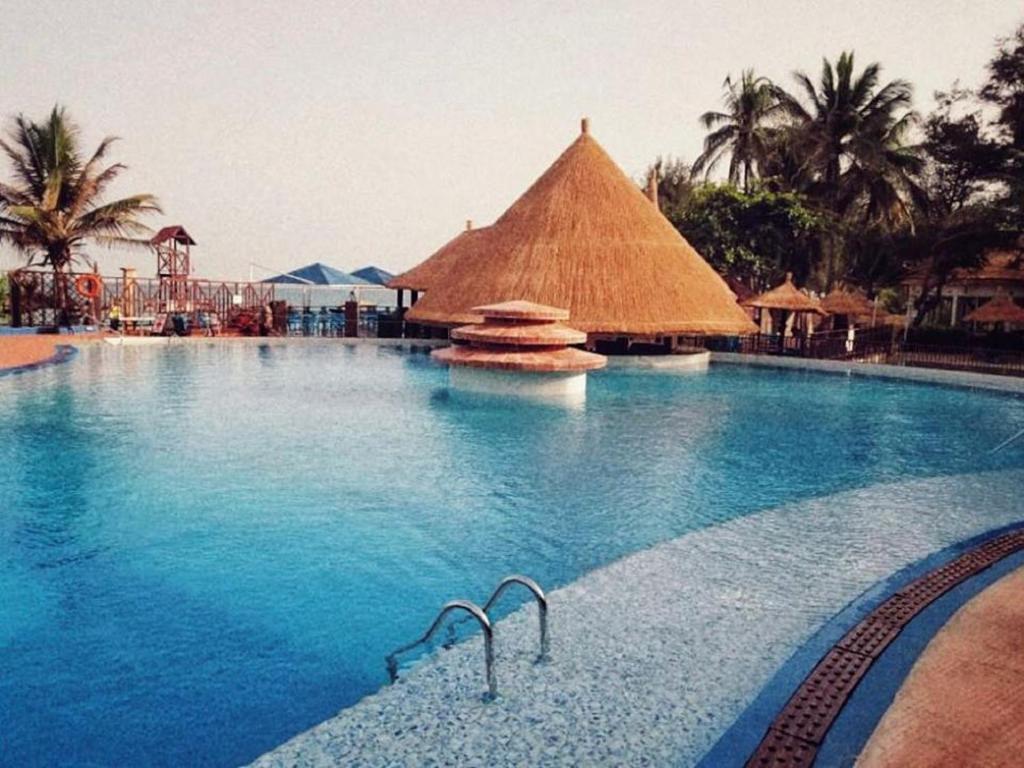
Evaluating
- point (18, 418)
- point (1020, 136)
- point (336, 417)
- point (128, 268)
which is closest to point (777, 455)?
point (336, 417)

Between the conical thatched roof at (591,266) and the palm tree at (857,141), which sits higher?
the palm tree at (857,141)

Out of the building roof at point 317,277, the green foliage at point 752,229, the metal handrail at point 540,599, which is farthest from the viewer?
the building roof at point 317,277

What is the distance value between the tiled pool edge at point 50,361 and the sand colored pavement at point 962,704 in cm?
1911

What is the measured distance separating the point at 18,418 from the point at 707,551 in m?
11.8

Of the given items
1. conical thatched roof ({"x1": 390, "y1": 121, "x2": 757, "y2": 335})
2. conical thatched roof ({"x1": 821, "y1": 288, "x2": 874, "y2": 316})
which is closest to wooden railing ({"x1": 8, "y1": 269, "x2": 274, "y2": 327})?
conical thatched roof ({"x1": 390, "y1": 121, "x2": 757, "y2": 335})

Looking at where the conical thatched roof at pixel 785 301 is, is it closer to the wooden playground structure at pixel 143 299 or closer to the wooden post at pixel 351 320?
the wooden post at pixel 351 320

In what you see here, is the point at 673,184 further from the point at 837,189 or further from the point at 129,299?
the point at 129,299

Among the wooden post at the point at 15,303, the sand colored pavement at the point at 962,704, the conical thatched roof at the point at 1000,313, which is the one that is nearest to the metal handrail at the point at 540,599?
the sand colored pavement at the point at 962,704

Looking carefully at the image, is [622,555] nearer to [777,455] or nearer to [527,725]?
[527,725]

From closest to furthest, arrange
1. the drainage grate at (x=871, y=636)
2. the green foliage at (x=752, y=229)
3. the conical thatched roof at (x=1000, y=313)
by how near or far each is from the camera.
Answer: the drainage grate at (x=871, y=636)
the conical thatched roof at (x=1000, y=313)
the green foliage at (x=752, y=229)

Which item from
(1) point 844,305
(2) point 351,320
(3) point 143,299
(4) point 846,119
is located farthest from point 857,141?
(3) point 143,299

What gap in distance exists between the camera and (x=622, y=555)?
6.75 metres

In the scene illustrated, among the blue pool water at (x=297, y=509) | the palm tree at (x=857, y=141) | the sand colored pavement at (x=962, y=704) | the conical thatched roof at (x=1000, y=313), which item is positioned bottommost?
the blue pool water at (x=297, y=509)

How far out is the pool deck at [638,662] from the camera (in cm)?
347
